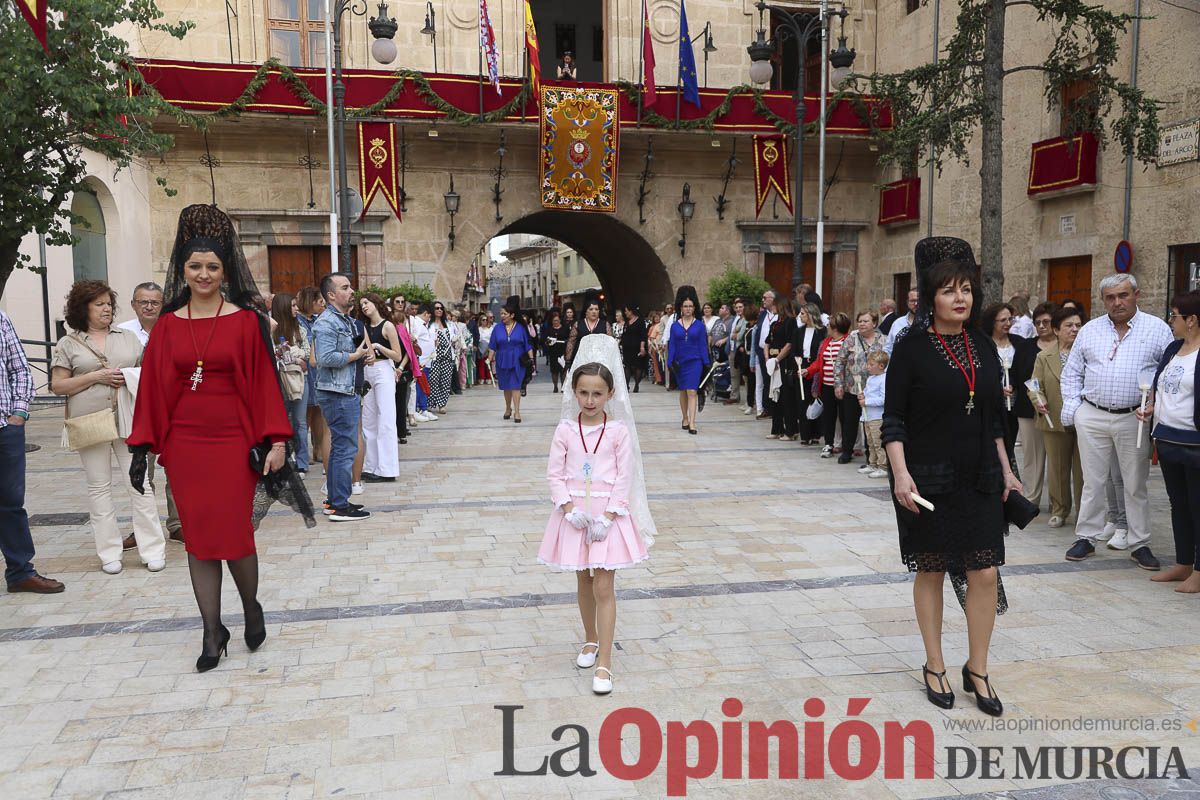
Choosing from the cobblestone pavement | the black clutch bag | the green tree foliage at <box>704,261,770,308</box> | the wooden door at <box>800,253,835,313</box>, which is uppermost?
the wooden door at <box>800,253,835,313</box>

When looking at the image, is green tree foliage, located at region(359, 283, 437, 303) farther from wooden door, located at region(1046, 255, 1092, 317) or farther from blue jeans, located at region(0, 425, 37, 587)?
blue jeans, located at region(0, 425, 37, 587)

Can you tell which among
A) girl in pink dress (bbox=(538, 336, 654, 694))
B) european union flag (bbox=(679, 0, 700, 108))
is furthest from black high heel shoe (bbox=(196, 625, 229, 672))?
european union flag (bbox=(679, 0, 700, 108))

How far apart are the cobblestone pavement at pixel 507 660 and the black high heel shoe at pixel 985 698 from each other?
0.20 feet

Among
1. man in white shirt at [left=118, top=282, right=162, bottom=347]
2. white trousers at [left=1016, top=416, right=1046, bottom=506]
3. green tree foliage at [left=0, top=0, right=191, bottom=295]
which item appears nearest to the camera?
man in white shirt at [left=118, top=282, right=162, bottom=347]

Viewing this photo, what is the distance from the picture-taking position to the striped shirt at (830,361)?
10297 mm

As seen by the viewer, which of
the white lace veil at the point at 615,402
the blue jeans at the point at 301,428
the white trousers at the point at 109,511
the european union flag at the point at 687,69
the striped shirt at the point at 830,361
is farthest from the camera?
the european union flag at the point at 687,69

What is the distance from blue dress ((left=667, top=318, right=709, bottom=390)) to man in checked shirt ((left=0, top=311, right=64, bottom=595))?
8.08 metres

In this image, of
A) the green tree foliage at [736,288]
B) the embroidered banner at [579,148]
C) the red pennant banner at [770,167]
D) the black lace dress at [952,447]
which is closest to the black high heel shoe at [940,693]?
the black lace dress at [952,447]

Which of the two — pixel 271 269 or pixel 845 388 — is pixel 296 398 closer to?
pixel 845 388

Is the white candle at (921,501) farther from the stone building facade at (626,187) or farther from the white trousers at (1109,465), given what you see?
the stone building facade at (626,187)

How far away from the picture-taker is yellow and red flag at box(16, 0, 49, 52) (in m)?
7.72

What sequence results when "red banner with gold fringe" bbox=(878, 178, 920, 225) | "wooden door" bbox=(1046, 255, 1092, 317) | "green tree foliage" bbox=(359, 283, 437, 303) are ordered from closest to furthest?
1. "wooden door" bbox=(1046, 255, 1092, 317)
2. "green tree foliage" bbox=(359, 283, 437, 303)
3. "red banner with gold fringe" bbox=(878, 178, 920, 225)

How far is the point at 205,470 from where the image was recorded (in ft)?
13.9

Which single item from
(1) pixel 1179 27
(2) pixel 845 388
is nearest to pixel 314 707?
(2) pixel 845 388
